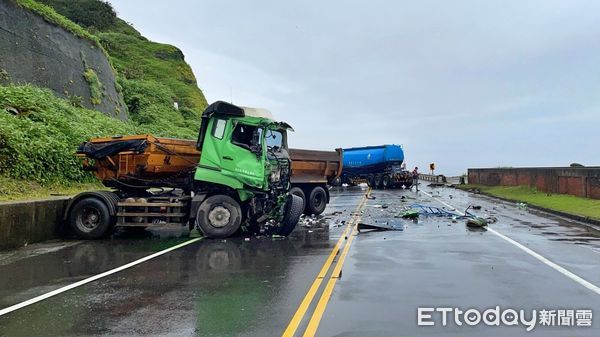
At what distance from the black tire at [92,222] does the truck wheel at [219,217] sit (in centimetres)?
227

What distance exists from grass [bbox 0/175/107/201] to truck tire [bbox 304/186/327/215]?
8034mm

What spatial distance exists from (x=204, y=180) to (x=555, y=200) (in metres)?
17.9

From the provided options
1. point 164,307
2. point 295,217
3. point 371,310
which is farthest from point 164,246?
point 371,310

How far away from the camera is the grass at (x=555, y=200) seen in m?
18.7

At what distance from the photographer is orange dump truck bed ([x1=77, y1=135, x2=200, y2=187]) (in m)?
12.9

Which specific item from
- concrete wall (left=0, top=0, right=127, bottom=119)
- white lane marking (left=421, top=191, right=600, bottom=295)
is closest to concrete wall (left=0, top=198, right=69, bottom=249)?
concrete wall (left=0, top=0, right=127, bottom=119)

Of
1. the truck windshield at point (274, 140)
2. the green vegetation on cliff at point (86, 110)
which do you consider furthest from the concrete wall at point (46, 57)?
the truck windshield at point (274, 140)

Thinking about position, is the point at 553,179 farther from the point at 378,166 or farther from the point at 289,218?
the point at 289,218

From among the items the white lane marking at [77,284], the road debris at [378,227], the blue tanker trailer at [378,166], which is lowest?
the white lane marking at [77,284]

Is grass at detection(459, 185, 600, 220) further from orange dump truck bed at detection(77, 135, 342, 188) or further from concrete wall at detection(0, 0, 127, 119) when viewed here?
concrete wall at detection(0, 0, 127, 119)

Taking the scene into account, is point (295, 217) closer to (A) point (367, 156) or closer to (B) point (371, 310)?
(B) point (371, 310)

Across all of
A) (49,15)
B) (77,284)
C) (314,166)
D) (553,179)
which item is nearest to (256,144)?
(77,284)

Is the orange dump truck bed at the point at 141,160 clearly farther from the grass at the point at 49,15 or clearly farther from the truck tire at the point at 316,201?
the grass at the point at 49,15

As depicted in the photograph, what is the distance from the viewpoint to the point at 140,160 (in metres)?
12.9
